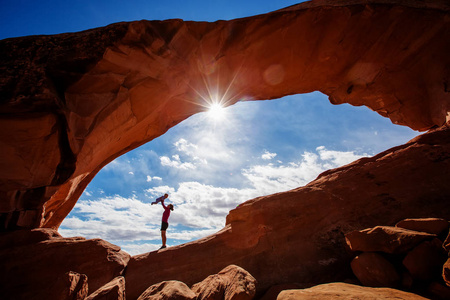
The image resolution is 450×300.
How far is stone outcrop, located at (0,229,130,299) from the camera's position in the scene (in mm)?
5891

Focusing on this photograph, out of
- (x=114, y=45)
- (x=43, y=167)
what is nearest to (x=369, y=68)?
(x=114, y=45)

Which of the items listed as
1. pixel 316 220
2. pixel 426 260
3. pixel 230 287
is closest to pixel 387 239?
pixel 426 260

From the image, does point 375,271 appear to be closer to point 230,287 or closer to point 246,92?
point 230,287

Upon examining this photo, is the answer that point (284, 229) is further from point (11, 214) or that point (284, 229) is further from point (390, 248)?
point (11, 214)

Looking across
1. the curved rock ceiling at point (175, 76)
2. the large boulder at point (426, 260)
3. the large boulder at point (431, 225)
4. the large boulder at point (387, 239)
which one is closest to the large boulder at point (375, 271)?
the large boulder at point (387, 239)

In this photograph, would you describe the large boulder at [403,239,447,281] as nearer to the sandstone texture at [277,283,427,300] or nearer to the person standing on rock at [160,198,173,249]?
the sandstone texture at [277,283,427,300]

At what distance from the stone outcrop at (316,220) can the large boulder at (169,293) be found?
2.26m

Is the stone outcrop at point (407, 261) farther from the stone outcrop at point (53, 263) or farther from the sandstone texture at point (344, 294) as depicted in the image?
the stone outcrop at point (53, 263)

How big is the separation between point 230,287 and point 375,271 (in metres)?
2.73

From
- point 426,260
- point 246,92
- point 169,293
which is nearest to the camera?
point 426,260

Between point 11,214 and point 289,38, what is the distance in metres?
13.6

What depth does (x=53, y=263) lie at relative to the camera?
21.3 ft

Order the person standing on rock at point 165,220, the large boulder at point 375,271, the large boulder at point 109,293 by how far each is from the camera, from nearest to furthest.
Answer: the large boulder at point 375,271, the large boulder at point 109,293, the person standing on rock at point 165,220

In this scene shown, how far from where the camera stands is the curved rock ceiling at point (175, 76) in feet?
22.9
